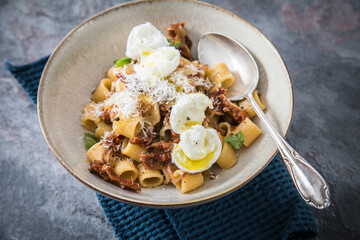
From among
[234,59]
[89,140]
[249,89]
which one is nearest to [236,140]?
[249,89]

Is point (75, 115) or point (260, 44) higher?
point (260, 44)

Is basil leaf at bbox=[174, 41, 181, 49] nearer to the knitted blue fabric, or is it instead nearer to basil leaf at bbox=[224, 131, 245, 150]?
basil leaf at bbox=[224, 131, 245, 150]

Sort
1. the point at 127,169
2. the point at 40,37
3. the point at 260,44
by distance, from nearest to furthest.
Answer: the point at 127,169
the point at 260,44
the point at 40,37

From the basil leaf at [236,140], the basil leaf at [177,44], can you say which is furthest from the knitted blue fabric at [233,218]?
the basil leaf at [177,44]

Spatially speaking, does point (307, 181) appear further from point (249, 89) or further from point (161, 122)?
point (161, 122)

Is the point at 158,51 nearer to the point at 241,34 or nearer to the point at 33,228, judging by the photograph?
the point at 241,34

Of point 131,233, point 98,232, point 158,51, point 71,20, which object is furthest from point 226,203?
point 71,20

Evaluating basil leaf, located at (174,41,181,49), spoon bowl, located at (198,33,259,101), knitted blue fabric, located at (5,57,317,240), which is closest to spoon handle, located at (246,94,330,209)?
knitted blue fabric, located at (5,57,317,240)
